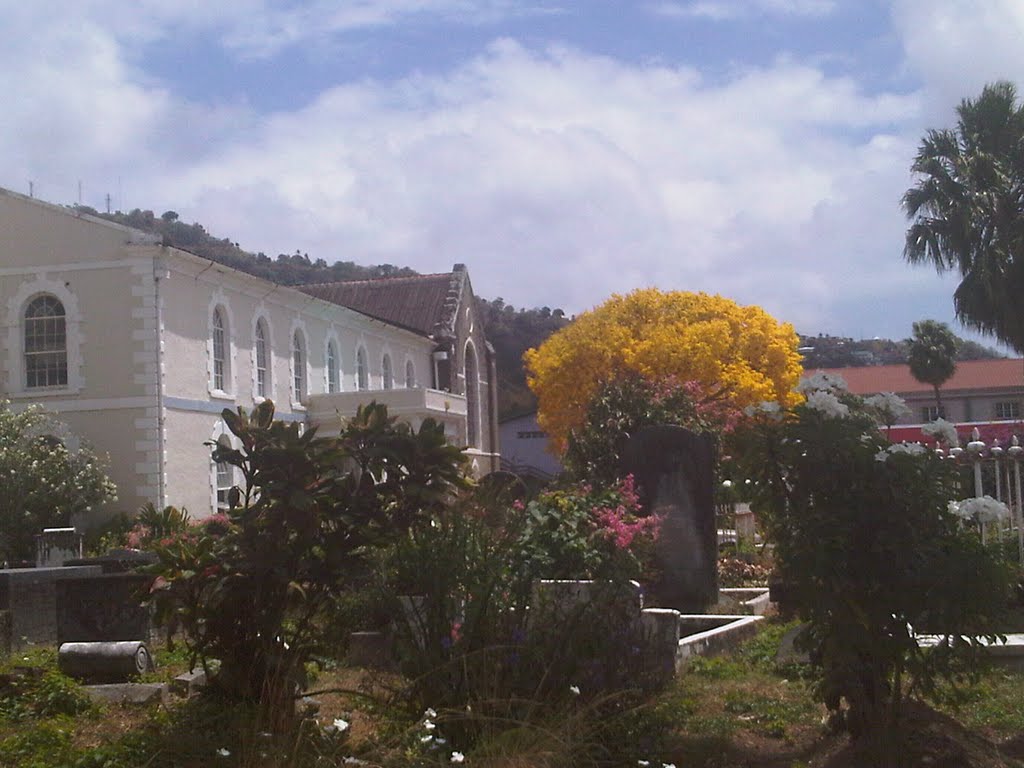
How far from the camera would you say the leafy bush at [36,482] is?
23000 mm

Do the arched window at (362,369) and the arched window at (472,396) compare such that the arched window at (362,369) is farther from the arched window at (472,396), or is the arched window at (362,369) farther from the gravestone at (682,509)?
the gravestone at (682,509)

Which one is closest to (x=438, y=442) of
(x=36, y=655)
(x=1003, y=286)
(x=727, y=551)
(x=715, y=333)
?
(x=36, y=655)

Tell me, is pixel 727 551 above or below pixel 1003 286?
below

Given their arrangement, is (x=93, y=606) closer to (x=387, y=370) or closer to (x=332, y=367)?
(x=332, y=367)

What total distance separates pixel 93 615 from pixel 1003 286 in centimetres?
2494

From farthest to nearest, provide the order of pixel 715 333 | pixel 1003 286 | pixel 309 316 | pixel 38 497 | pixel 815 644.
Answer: pixel 715 333, pixel 309 316, pixel 1003 286, pixel 38 497, pixel 815 644

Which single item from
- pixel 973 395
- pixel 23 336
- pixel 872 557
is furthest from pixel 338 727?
pixel 973 395

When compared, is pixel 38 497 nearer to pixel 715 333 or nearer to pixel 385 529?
pixel 385 529

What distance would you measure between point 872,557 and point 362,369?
32.3 metres

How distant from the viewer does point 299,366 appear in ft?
109

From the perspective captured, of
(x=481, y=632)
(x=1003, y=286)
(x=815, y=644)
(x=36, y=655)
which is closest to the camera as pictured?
(x=815, y=644)

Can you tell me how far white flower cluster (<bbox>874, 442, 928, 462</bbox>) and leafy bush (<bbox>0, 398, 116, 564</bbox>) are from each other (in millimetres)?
18956

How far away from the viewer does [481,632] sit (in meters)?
7.11

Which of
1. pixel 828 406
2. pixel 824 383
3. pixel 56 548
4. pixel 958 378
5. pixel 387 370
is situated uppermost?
pixel 958 378
